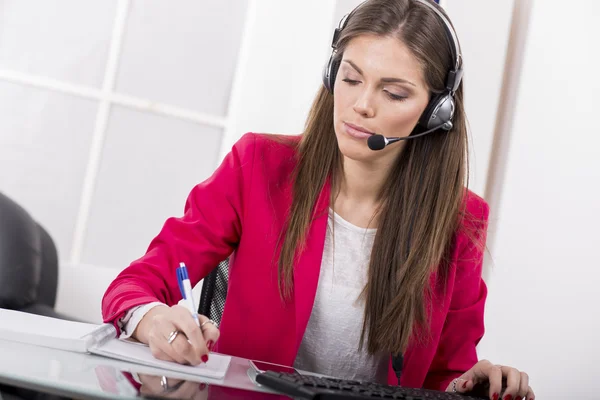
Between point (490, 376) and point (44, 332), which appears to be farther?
point (490, 376)

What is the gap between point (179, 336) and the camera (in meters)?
0.82

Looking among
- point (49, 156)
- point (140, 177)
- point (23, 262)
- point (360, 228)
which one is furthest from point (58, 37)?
point (360, 228)

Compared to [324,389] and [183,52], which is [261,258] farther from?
[183,52]

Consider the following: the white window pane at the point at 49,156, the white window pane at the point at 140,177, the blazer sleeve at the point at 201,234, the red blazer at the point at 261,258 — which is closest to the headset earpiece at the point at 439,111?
the red blazer at the point at 261,258

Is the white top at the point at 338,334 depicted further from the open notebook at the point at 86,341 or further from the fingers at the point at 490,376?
the open notebook at the point at 86,341

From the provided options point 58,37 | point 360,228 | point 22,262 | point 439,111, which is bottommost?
point 22,262

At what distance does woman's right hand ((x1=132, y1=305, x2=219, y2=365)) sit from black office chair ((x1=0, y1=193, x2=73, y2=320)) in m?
0.80

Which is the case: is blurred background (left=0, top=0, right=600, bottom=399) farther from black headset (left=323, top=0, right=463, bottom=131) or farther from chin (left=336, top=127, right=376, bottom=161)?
chin (left=336, top=127, right=376, bottom=161)

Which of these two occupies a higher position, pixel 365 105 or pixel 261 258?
pixel 365 105

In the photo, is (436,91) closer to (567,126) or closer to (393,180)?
(393,180)

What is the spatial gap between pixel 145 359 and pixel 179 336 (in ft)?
0.16

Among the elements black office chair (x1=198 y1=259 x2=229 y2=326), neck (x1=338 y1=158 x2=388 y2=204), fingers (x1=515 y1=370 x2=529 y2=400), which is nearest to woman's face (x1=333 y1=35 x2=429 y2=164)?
neck (x1=338 y1=158 x2=388 y2=204)

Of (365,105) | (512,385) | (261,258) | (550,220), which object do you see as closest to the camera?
(512,385)

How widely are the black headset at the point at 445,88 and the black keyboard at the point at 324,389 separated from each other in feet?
1.93
